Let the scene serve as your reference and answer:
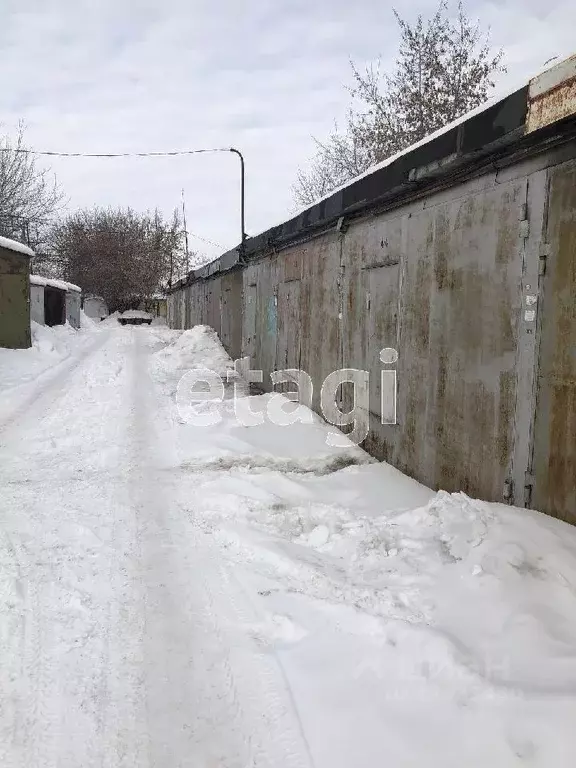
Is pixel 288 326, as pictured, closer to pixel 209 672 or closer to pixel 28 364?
pixel 28 364

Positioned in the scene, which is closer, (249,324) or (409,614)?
A: (409,614)

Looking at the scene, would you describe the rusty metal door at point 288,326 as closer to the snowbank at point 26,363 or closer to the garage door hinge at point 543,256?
the snowbank at point 26,363

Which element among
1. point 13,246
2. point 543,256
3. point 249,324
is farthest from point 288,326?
point 13,246

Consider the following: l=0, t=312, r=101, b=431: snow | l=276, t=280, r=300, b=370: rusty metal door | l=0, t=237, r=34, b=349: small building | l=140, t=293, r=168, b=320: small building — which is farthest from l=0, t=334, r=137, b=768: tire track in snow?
l=140, t=293, r=168, b=320: small building

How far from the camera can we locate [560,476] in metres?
3.55

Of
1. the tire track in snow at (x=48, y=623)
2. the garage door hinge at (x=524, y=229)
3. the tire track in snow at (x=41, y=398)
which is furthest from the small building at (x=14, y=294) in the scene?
the garage door hinge at (x=524, y=229)

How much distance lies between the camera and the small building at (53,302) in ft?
70.3

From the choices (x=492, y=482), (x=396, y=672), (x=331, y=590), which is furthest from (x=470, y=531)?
(x=396, y=672)

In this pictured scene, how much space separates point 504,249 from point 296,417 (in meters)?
4.66

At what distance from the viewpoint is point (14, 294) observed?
47.8ft

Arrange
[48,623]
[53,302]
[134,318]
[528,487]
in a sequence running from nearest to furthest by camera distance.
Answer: [48,623] → [528,487] → [53,302] → [134,318]

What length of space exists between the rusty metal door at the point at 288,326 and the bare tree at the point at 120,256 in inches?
1531

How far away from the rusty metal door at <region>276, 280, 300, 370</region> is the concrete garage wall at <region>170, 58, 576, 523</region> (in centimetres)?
158

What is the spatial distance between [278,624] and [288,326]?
706cm
